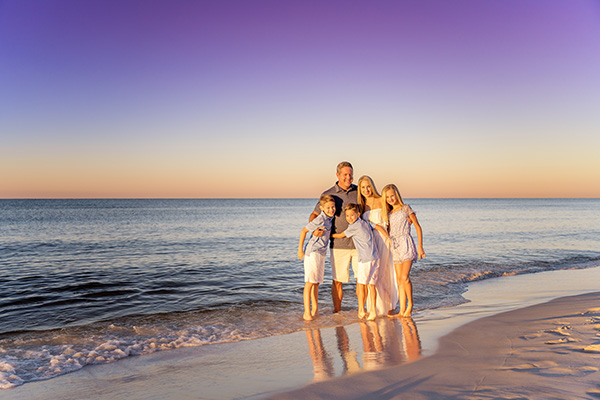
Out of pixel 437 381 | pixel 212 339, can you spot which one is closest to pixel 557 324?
pixel 437 381

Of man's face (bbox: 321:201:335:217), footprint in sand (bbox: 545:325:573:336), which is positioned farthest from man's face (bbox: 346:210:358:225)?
footprint in sand (bbox: 545:325:573:336)

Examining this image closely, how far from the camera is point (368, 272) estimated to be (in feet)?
21.0

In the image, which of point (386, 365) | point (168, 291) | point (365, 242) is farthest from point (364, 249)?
point (168, 291)

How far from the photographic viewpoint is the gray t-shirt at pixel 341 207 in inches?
263

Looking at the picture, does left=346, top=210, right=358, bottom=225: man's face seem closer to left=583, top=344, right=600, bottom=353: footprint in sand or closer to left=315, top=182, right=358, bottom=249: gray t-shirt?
left=315, top=182, right=358, bottom=249: gray t-shirt

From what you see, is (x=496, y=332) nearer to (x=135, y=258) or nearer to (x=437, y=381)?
(x=437, y=381)

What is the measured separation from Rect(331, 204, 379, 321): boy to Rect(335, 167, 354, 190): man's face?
1.50ft

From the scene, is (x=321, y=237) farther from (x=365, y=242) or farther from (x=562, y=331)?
(x=562, y=331)

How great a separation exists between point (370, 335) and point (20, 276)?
1033 centimetres

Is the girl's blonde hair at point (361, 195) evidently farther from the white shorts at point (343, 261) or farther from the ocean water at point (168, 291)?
the ocean water at point (168, 291)

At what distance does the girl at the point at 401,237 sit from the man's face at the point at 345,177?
581 millimetres

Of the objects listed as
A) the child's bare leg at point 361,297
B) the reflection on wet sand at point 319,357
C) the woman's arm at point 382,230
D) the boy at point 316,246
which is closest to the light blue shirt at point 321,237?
the boy at point 316,246

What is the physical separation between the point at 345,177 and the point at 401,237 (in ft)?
4.39

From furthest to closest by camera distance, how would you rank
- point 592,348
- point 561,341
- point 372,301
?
point 372,301, point 561,341, point 592,348
